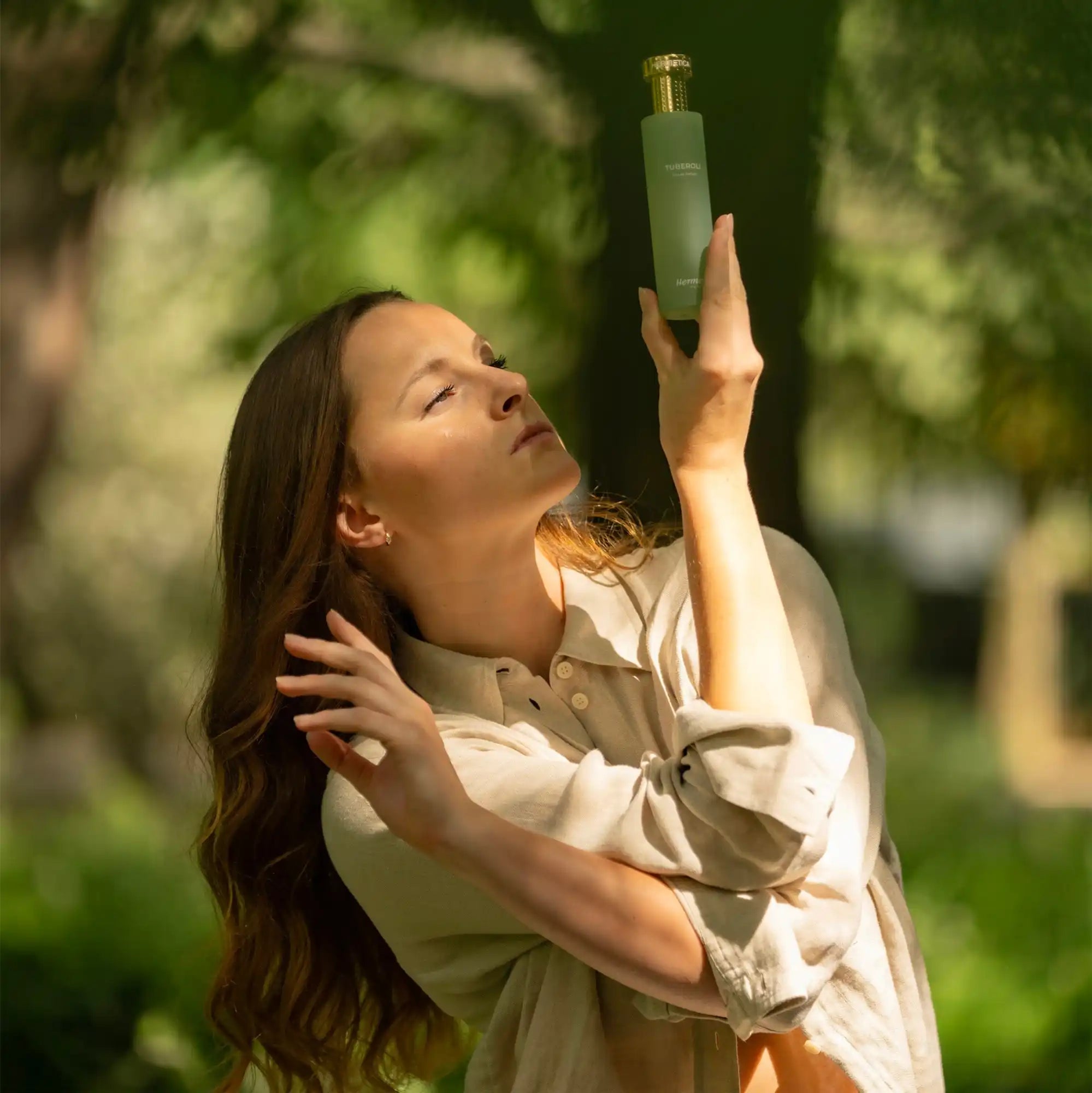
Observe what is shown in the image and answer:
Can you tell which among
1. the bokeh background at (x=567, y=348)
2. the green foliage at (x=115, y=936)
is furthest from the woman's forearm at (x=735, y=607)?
the green foliage at (x=115, y=936)

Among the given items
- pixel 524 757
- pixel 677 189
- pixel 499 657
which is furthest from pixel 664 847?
pixel 677 189

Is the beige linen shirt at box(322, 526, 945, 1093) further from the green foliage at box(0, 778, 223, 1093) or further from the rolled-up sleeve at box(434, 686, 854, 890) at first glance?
the green foliage at box(0, 778, 223, 1093)

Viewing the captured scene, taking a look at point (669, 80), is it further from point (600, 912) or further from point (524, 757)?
point (600, 912)

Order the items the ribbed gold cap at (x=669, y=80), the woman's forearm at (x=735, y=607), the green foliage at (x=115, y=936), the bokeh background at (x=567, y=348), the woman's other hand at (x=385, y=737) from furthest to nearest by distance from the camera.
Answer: the green foliage at (x=115, y=936) < the bokeh background at (x=567, y=348) < the ribbed gold cap at (x=669, y=80) < the woman's forearm at (x=735, y=607) < the woman's other hand at (x=385, y=737)

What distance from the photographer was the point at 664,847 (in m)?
1.25

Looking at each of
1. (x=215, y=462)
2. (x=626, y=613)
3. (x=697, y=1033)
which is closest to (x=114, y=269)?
(x=215, y=462)

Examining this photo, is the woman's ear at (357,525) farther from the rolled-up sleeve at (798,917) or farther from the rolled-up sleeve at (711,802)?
the rolled-up sleeve at (798,917)

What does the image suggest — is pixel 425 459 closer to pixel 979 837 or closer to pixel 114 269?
pixel 114 269

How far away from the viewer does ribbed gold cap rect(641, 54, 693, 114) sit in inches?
55.1

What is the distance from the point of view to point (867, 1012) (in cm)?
137

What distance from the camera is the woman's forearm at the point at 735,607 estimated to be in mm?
1279

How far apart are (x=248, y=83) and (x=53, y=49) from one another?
323mm

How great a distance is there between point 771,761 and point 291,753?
609 mm

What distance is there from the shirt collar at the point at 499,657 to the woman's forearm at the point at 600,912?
0.29 metres
